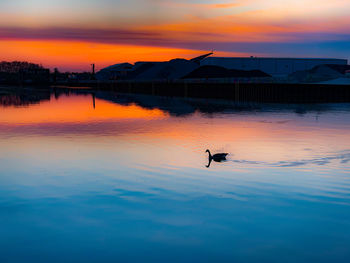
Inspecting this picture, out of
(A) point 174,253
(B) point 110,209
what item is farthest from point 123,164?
(A) point 174,253

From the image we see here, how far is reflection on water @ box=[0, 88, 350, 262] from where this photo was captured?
932 centimetres

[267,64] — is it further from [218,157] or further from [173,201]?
[173,201]

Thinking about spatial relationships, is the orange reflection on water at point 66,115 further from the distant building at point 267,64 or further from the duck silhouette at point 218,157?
the distant building at point 267,64

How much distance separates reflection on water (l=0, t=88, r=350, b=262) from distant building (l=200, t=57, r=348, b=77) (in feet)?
474

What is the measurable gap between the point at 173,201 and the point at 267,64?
159 metres

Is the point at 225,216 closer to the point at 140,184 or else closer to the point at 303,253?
the point at 303,253

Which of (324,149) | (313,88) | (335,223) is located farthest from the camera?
(313,88)

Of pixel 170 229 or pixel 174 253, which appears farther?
pixel 170 229

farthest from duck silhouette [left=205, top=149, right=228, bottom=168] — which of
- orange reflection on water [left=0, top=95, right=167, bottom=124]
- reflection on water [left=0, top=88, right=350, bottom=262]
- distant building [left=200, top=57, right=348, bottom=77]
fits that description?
distant building [left=200, top=57, right=348, bottom=77]

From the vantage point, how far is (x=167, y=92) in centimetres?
9519

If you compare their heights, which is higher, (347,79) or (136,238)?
(347,79)

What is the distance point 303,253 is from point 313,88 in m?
58.2

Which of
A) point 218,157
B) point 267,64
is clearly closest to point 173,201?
point 218,157

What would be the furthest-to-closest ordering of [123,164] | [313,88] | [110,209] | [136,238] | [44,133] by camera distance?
[313,88], [44,133], [123,164], [110,209], [136,238]
